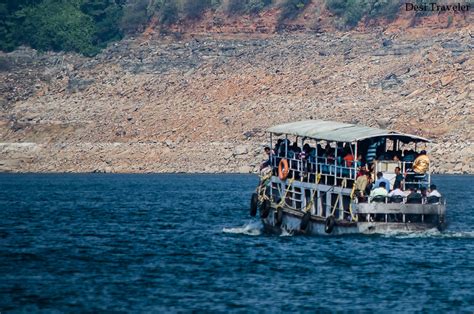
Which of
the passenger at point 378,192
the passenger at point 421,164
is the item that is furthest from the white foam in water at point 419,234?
the passenger at point 421,164

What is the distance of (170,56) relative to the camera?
138m

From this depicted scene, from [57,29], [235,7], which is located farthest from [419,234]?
[57,29]

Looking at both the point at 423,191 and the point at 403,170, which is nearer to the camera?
the point at 423,191

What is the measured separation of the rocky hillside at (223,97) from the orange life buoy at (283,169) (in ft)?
175

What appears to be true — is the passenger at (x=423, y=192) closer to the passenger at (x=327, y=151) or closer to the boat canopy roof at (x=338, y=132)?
the boat canopy roof at (x=338, y=132)

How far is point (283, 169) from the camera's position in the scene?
60.0 metres

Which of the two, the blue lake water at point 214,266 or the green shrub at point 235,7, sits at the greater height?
the green shrub at point 235,7

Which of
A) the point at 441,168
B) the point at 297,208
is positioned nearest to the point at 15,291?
the point at 297,208

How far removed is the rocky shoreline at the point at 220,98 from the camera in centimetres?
12025

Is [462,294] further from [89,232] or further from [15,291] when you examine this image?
[89,232]

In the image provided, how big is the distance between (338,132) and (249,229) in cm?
788

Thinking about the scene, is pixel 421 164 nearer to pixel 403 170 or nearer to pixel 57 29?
pixel 403 170

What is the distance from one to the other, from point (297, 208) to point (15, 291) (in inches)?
686

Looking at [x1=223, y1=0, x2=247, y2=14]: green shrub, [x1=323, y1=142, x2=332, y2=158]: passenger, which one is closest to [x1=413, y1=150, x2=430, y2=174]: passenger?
[x1=323, y1=142, x2=332, y2=158]: passenger
